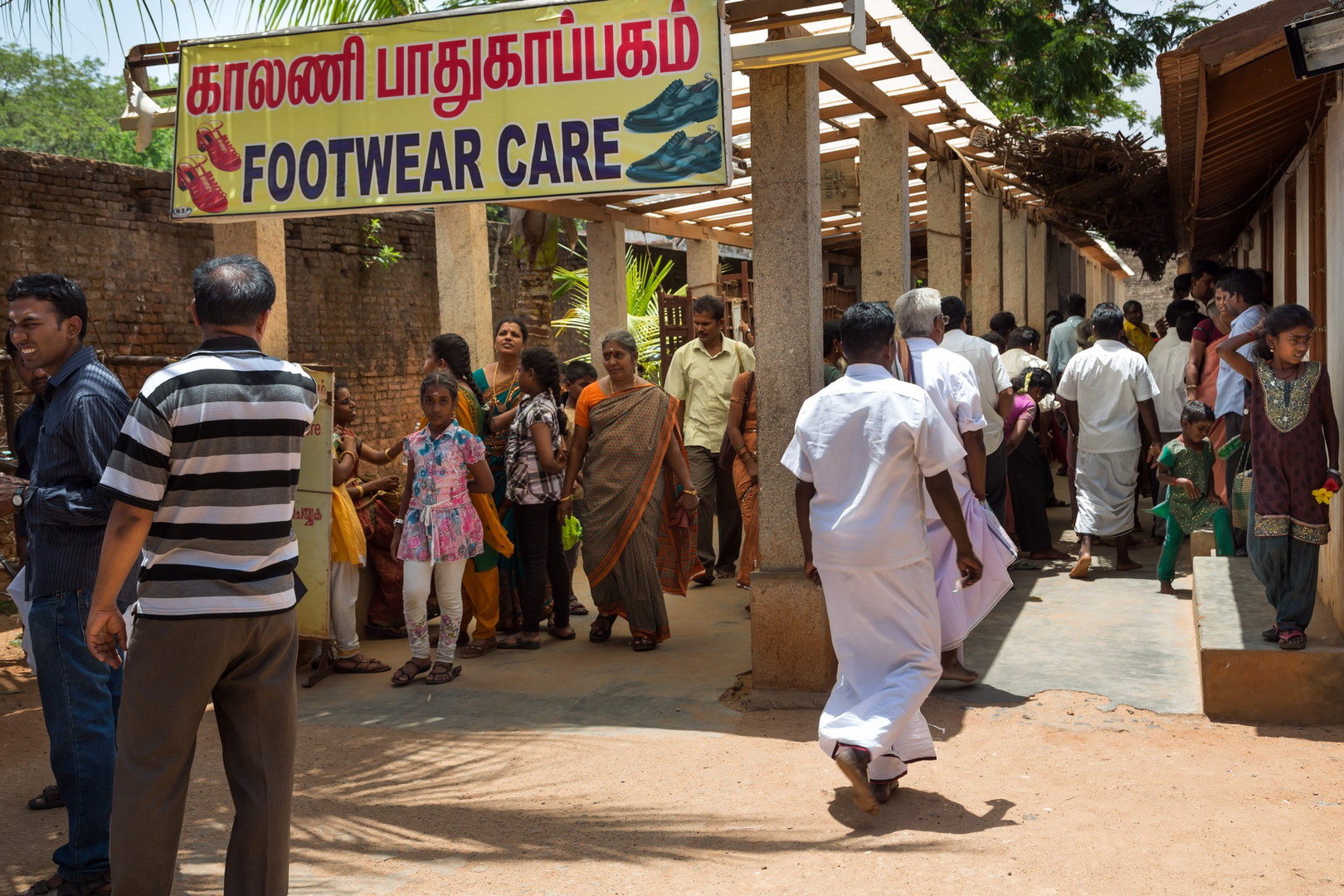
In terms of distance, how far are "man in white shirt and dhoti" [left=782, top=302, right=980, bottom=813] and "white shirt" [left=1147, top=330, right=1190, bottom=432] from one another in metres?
5.10

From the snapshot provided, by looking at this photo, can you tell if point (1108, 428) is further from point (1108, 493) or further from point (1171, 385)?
point (1171, 385)

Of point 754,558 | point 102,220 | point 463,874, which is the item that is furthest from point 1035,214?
point 463,874

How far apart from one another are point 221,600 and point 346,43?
3.23m

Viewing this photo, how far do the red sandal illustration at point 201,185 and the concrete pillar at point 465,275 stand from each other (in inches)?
104

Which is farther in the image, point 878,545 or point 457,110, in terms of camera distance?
point 457,110

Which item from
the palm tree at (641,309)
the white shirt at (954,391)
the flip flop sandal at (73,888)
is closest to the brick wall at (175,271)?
the palm tree at (641,309)

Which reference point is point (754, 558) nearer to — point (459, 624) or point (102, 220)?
point (459, 624)

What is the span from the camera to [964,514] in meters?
4.82

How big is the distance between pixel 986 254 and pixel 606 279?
3.42m

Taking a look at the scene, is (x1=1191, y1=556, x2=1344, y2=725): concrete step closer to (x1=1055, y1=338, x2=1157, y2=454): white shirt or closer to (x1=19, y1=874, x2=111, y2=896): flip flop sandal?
(x1=1055, y1=338, x2=1157, y2=454): white shirt

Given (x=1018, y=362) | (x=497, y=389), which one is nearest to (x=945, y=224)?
(x=1018, y=362)

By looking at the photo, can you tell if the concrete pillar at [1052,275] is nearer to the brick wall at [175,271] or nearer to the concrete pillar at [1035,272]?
the concrete pillar at [1035,272]

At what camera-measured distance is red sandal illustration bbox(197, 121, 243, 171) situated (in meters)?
5.36

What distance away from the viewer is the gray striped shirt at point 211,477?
2.71m
